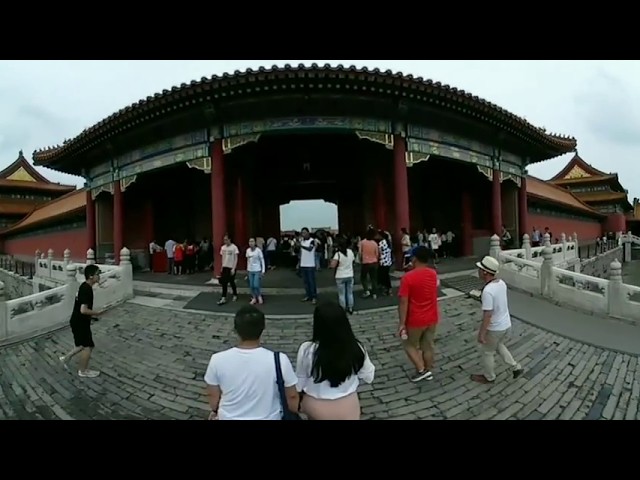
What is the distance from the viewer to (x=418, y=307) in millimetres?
3051

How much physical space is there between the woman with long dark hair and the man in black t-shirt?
2901 mm

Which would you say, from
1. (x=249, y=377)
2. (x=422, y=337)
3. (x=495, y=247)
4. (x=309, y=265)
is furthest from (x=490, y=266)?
(x=495, y=247)

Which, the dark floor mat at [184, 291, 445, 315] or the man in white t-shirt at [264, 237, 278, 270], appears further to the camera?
the man in white t-shirt at [264, 237, 278, 270]

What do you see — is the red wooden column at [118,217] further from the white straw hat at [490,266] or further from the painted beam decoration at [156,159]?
the white straw hat at [490,266]

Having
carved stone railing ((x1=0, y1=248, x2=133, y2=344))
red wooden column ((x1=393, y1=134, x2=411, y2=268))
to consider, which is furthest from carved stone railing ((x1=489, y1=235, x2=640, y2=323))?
carved stone railing ((x1=0, y1=248, x2=133, y2=344))

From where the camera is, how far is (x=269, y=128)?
24.9ft

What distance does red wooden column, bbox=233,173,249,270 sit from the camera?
9.08 metres

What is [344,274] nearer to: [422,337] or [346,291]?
[346,291]

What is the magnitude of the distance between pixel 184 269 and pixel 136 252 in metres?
2.80

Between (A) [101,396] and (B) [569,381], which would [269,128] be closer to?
(A) [101,396]

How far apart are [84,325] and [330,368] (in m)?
3.25

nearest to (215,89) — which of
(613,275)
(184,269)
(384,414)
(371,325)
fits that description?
(184,269)

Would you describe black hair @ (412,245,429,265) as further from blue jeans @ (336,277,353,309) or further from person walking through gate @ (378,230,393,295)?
person walking through gate @ (378,230,393,295)

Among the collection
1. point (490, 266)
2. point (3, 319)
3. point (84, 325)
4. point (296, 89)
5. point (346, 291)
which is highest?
point (296, 89)
